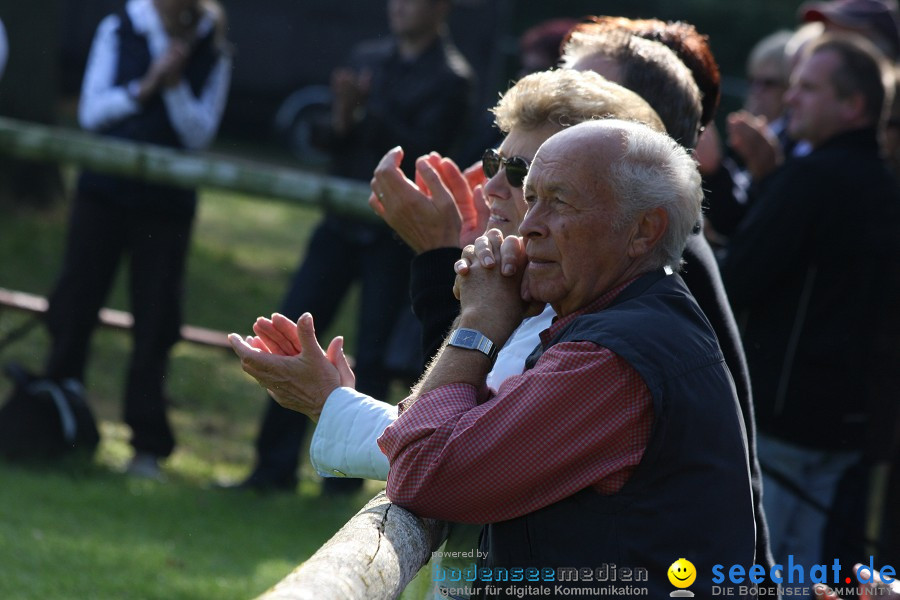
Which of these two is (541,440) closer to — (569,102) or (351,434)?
(351,434)

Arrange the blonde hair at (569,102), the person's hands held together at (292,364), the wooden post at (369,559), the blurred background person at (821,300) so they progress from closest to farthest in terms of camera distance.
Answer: the wooden post at (369,559) → the person's hands held together at (292,364) → the blonde hair at (569,102) → the blurred background person at (821,300)

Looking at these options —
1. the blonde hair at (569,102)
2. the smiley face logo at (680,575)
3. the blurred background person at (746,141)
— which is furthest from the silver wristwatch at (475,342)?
the blurred background person at (746,141)

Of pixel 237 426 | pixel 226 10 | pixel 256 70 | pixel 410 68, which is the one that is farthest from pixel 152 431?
pixel 256 70

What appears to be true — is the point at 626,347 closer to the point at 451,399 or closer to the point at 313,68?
the point at 451,399

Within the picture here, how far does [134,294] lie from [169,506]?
3.63ft

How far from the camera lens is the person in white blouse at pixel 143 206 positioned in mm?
6254

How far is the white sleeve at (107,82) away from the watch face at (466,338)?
4481mm

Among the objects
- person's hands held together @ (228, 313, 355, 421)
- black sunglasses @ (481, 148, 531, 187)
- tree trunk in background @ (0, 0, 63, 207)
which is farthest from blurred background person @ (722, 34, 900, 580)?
tree trunk in background @ (0, 0, 63, 207)

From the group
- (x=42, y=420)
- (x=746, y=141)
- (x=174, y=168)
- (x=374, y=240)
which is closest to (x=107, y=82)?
(x=174, y=168)

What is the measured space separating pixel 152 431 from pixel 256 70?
403 inches

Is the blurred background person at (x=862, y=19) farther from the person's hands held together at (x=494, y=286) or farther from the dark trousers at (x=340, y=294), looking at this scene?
A: the person's hands held together at (x=494, y=286)

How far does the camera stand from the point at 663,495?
2111 millimetres

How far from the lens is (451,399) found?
7.37 ft

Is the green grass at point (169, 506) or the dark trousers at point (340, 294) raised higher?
the dark trousers at point (340, 294)
